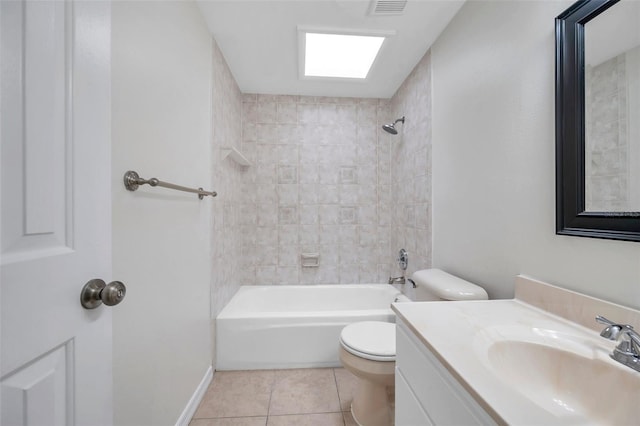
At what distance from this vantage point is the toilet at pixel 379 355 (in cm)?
127

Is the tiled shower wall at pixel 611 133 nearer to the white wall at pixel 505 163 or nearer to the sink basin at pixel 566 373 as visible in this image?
the white wall at pixel 505 163

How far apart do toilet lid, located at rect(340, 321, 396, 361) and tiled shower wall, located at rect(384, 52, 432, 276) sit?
635 millimetres

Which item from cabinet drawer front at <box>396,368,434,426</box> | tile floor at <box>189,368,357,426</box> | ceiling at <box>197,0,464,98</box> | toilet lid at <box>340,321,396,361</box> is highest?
ceiling at <box>197,0,464,98</box>

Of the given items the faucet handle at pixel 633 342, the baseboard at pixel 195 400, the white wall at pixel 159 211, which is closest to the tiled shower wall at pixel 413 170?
the faucet handle at pixel 633 342

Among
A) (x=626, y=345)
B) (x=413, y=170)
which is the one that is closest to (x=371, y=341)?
(x=626, y=345)

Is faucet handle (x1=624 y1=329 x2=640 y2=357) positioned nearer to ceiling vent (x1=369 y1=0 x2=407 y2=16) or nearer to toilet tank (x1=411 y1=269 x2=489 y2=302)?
toilet tank (x1=411 y1=269 x2=489 y2=302)

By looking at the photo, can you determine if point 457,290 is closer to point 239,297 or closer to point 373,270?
point 373,270

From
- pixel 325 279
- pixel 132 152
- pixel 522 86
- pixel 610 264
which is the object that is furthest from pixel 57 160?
pixel 325 279

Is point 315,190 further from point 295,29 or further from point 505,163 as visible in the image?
point 505,163

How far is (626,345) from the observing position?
605 mm

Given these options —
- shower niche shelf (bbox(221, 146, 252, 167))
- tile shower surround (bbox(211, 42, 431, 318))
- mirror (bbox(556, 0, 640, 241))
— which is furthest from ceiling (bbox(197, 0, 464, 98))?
mirror (bbox(556, 0, 640, 241))

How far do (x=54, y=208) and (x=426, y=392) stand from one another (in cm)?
96

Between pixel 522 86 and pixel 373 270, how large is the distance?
1.98 m

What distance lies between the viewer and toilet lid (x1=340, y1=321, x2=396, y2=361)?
1.30 metres
